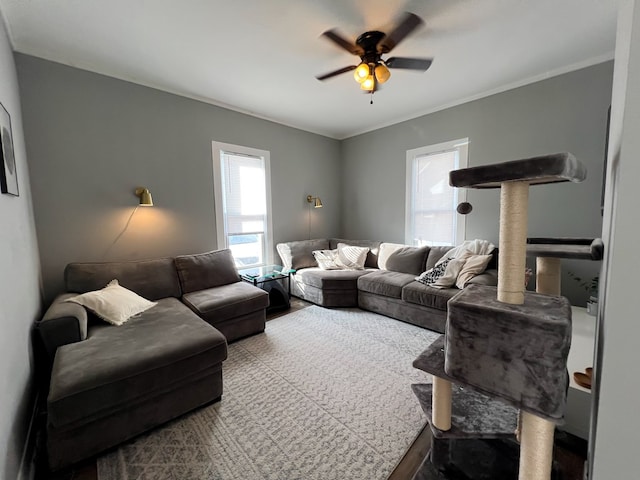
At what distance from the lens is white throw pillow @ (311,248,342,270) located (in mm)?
3979

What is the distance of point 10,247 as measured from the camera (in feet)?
4.85

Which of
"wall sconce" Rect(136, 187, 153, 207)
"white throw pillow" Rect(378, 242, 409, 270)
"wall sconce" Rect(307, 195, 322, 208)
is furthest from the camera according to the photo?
"wall sconce" Rect(307, 195, 322, 208)

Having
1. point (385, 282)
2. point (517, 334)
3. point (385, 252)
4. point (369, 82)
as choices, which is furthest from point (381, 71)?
point (385, 252)

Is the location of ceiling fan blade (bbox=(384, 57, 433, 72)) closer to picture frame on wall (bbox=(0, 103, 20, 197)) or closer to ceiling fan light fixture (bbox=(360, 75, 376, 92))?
ceiling fan light fixture (bbox=(360, 75, 376, 92))

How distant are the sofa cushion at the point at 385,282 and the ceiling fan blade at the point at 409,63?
218 cm

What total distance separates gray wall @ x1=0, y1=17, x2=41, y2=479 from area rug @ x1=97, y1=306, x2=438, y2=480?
0.45m

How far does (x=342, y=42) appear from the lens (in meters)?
1.96

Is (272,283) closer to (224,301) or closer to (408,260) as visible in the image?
(224,301)

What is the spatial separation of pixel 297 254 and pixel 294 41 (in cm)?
271

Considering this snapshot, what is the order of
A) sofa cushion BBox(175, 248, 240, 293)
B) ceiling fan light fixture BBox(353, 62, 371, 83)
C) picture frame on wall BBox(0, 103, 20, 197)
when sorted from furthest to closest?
sofa cushion BBox(175, 248, 240, 293), ceiling fan light fixture BBox(353, 62, 371, 83), picture frame on wall BBox(0, 103, 20, 197)

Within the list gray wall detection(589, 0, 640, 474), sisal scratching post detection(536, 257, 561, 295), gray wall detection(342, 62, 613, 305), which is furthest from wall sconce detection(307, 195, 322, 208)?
gray wall detection(589, 0, 640, 474)

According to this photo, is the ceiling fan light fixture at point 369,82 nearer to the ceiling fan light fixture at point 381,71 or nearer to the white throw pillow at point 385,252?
the ceiling fan light fixture at point 381,71

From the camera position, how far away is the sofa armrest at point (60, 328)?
5.57 ft

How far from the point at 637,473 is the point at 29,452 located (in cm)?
242
